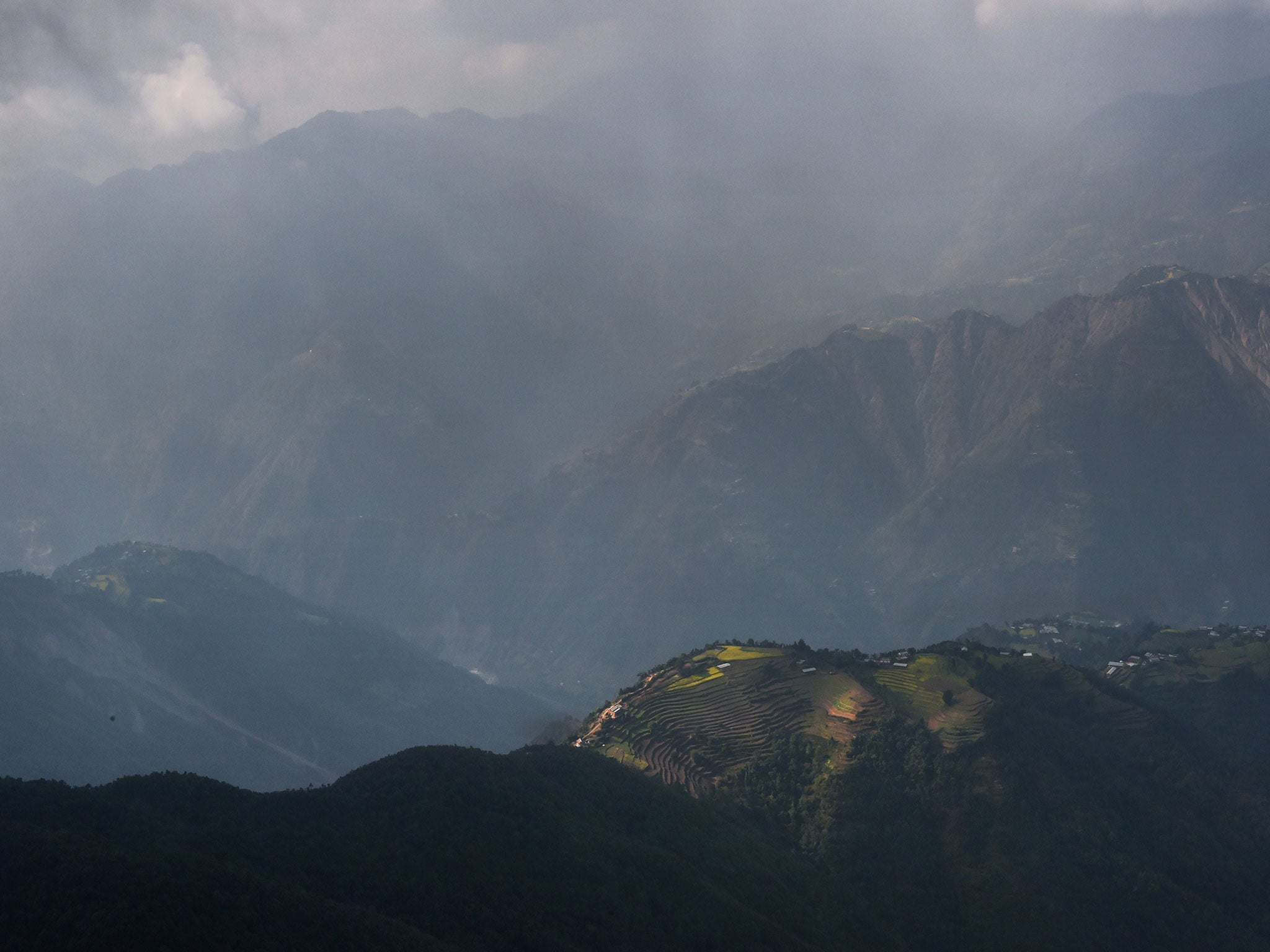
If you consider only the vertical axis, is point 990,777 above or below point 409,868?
above

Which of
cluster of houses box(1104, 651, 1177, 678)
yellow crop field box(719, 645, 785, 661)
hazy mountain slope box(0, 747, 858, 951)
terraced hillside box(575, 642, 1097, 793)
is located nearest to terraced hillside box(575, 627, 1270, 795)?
terraced hillside box(575, 642, 1097, 793)

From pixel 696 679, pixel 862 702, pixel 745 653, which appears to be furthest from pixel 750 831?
pixel 745 653

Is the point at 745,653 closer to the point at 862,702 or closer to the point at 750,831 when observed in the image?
the point at 862,702

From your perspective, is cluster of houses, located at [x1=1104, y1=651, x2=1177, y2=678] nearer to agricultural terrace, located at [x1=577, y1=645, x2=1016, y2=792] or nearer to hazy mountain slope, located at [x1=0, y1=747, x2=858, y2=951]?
agricultural terrace, located at [x1=577, y1=645, x2=1016, y2=792]

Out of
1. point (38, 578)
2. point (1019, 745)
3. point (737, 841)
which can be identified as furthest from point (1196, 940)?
point (38, 578)

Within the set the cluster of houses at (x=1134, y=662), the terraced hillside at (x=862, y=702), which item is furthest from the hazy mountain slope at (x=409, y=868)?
the cluster of houses at (x=1134, y=662)

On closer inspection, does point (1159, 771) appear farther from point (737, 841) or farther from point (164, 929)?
point (164, 929)

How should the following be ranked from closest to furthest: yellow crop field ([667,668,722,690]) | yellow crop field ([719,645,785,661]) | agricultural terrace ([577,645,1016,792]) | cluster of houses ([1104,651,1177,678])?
agricultural terrace ([577,645,1016,792]) < yellow crop field ([667,668,722,690]) < yellow crop field ([719,645,785,661]) < cluster of houses ([1104,651,1177,678])

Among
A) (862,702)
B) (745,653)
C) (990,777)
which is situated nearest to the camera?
(990,777)

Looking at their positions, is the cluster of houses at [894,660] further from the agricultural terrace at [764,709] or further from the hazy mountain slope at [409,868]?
the hazy mountain slope at [409,868]
